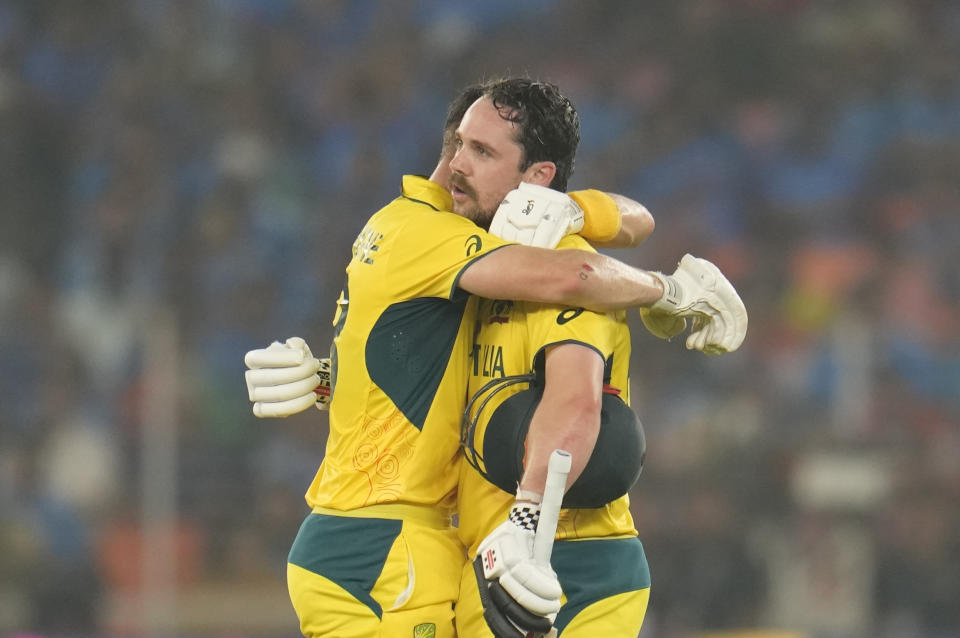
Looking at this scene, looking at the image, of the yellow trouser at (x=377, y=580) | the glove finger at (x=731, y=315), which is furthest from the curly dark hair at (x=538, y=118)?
the yellow trouser at (x=377, y=580)

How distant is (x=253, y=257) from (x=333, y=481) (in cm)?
556

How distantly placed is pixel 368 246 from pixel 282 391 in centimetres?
43

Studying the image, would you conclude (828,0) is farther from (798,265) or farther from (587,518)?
(587,518)

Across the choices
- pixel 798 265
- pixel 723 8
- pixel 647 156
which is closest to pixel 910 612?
pixel 798 265

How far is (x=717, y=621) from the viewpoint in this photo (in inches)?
263

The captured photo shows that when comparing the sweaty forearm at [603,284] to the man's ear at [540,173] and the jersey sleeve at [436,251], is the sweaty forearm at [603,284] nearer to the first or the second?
the jersey sleeve at [436,251]

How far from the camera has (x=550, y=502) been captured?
2.43 meters

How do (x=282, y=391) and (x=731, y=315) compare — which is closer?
(x=731, y=315)

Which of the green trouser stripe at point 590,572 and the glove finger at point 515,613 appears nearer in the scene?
the glove finger at point 515,613

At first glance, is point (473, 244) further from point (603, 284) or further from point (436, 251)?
point (603, 284)

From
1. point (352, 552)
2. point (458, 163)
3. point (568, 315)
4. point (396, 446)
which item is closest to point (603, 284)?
point (568, 315)

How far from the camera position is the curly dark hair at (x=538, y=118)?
9.61ft

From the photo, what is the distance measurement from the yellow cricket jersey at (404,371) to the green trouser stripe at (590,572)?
32 centimetres

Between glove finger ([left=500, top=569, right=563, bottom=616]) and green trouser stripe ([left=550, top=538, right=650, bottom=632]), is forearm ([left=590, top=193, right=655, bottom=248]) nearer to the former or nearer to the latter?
green trouser stripe ([left=550, top=538, right=650, bottom=632])
